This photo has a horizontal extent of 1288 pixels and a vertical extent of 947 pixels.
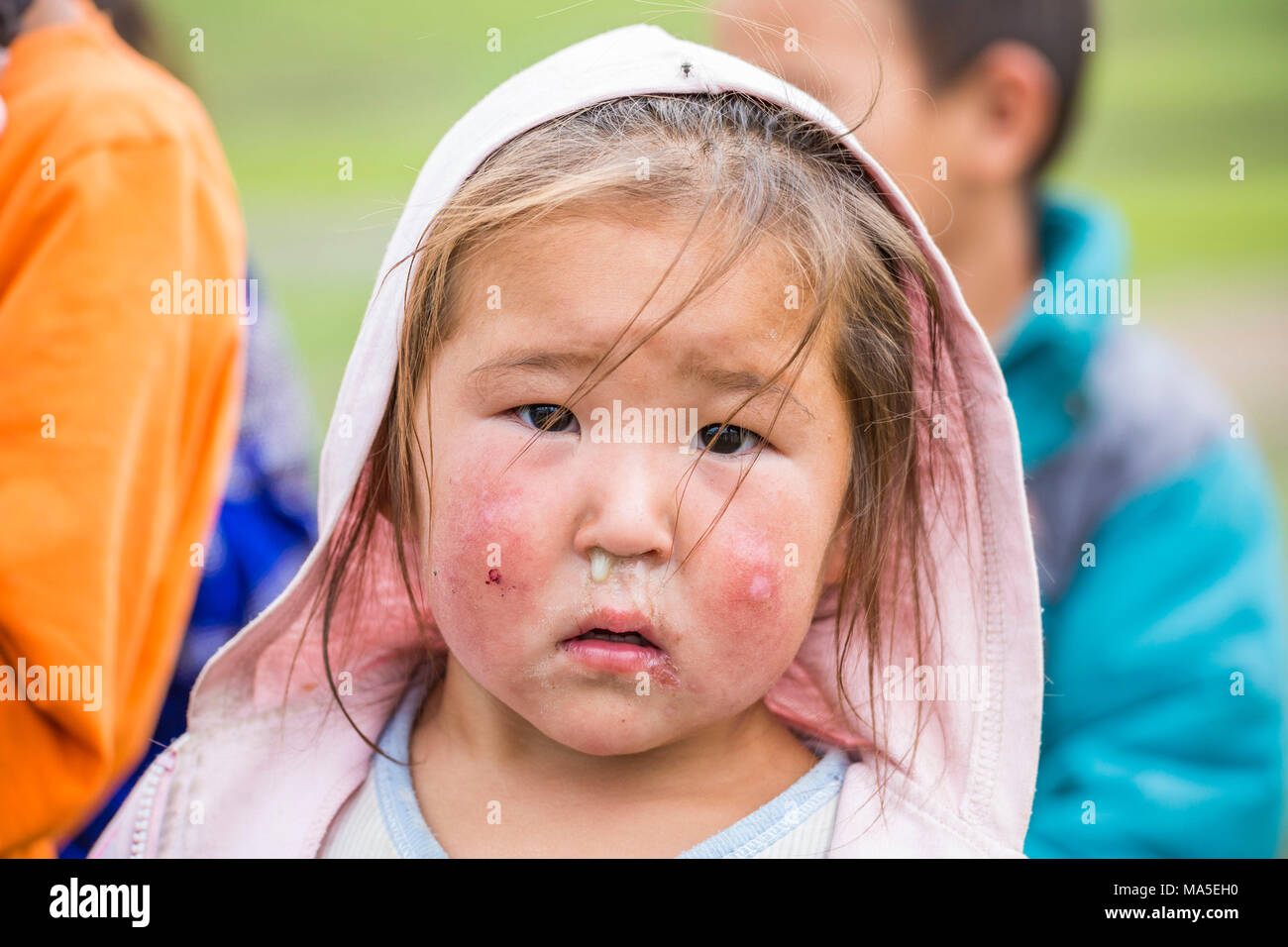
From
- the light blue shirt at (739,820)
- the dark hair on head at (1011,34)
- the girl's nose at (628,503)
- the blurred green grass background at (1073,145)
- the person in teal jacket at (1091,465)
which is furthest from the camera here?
the blurred green grass background at (1073,145)

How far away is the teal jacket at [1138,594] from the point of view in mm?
1800

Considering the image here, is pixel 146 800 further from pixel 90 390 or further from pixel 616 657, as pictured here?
pixel 616 657

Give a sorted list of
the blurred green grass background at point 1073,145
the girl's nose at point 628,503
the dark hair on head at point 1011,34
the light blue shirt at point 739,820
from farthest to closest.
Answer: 1. the blurred green grass background at point 1073,145
2. the dark hair on head at point 1011,34
3. the light blue shirt at point 739,820
4. the girl's nose at point 628,503

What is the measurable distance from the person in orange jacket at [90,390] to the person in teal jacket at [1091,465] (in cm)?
76

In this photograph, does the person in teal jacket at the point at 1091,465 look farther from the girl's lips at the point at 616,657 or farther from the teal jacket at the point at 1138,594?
the girl's lips at the point at 616,657

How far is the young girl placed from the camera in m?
1.02

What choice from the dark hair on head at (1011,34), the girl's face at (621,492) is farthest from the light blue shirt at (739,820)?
the dark hair on head at (1011,34)

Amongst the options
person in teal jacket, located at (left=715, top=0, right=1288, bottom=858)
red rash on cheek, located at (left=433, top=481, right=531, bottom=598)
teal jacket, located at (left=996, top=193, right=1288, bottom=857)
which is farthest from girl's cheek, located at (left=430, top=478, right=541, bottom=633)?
teal jacket, located at (left=996, top=193, right=1288, bottom=857)

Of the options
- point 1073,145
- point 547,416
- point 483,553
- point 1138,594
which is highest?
point 1073,145

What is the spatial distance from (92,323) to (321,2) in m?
1.72

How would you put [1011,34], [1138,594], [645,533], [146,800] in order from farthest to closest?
[1011,34]
[1138,594]
[146,800]
[645,533]

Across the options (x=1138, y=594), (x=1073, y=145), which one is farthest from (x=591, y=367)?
(x=1073, y=145)

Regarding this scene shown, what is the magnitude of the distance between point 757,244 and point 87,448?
797 mm

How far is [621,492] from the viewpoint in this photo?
→ 99cm
